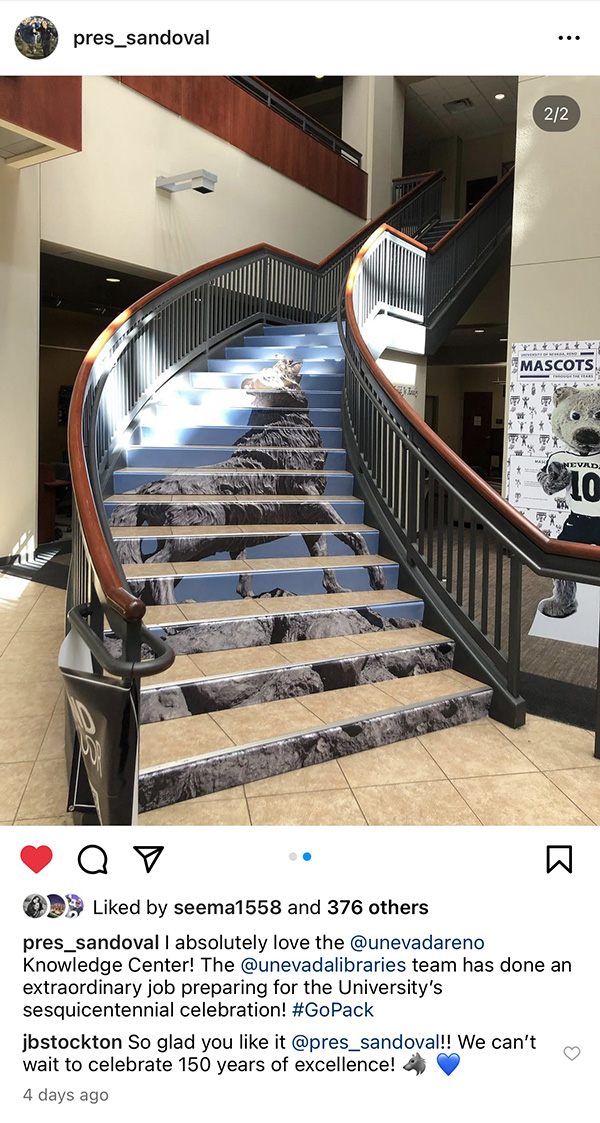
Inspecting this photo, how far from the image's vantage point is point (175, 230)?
24.2ft

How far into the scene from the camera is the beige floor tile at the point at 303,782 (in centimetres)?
248

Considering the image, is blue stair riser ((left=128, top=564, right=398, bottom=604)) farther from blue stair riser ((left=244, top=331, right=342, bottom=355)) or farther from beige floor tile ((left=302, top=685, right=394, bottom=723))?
blue stair riser ((left=244, top=331, right=342, bottom=355))

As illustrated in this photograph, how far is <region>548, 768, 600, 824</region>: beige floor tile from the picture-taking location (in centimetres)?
244

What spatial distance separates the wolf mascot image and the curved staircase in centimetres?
142

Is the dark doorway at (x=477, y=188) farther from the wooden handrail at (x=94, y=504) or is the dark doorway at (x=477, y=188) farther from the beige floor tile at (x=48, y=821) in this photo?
the beige floor tile at (x=48, y=821)

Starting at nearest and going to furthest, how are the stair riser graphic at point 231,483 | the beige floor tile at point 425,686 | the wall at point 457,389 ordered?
the beige floor tile at point 425,686 → the stair riser graphic at point 231,483 → the wall at point 457,389

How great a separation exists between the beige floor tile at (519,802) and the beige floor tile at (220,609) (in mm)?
1226

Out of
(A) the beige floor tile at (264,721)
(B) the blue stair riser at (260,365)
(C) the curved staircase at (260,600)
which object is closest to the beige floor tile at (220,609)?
(C) the curved staircase at (260,600)

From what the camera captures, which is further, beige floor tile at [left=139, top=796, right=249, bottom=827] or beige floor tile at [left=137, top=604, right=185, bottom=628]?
beige floor tile at [left=137, top=604, right=185, bottom=628]

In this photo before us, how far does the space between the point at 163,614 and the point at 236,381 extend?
10.2ft
